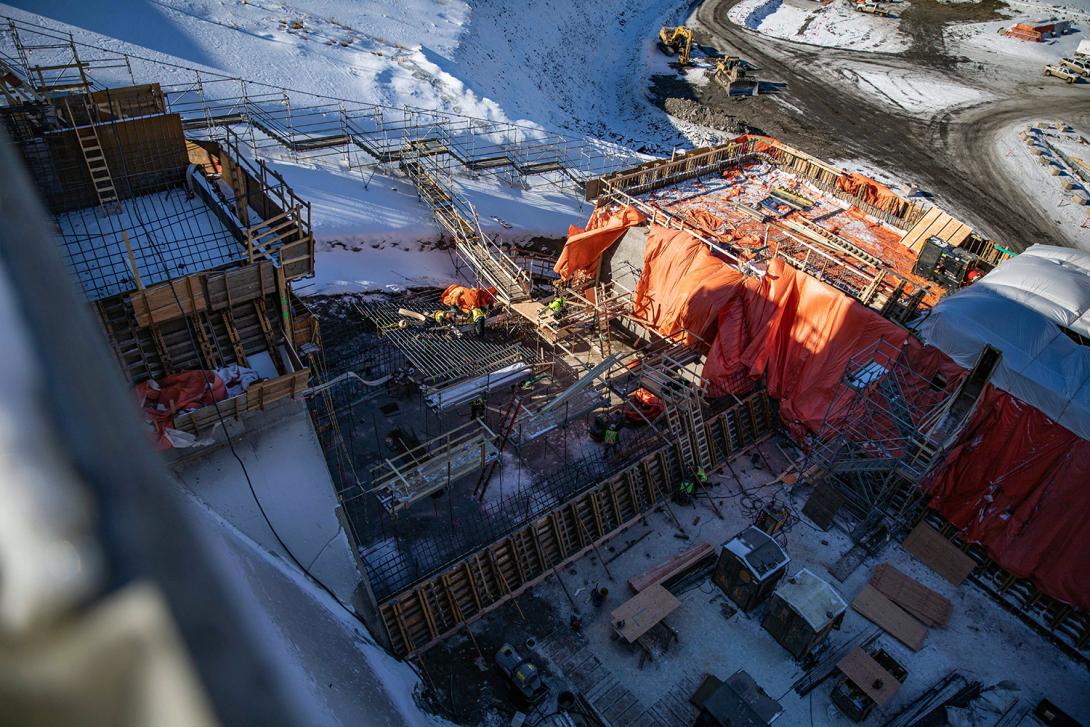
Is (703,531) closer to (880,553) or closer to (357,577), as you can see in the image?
(880,553)

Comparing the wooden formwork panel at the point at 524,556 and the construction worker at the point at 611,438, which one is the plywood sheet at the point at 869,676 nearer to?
the wooden formwork panel at the point at 524,556

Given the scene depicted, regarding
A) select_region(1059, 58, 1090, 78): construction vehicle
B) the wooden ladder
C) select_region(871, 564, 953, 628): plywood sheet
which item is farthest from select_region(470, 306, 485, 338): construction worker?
select_region(1059, 58, 1090, 78): construction vehicle

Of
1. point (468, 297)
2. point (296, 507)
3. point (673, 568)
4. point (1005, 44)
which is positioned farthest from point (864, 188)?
point (1005, 44)

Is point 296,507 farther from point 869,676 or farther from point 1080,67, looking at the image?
point 1080,67

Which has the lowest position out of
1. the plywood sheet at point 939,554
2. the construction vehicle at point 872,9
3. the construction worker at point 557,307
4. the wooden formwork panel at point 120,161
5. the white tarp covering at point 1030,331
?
the plywood sheet at point 939,554

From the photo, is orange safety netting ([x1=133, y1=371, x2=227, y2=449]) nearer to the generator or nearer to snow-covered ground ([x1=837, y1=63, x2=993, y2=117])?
the generator

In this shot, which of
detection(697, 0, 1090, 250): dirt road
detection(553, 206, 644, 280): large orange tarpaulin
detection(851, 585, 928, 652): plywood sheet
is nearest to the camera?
detection(851, 585, 928, 652): plywood sheet

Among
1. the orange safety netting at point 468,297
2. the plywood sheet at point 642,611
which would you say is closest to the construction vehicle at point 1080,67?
the orange safety netting at point 468,297
